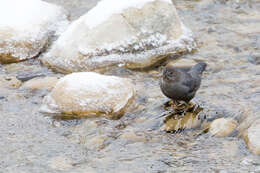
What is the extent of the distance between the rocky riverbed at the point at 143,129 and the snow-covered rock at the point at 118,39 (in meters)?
0.19

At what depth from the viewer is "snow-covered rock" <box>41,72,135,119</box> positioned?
5.46 metres

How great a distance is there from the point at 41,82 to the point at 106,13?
1.52 metres

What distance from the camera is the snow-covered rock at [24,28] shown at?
23.4ft

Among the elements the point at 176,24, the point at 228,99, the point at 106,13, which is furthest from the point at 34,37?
the point at 228,99

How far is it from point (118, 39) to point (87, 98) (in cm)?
174

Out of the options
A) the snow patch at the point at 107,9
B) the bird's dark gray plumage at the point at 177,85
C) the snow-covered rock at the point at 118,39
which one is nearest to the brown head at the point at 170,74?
the bird's dark gray plumage at the point at 177,85

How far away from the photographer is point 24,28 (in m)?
7.34

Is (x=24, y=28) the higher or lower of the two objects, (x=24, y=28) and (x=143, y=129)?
the higher

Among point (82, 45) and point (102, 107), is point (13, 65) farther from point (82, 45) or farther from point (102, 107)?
point (102, 107)

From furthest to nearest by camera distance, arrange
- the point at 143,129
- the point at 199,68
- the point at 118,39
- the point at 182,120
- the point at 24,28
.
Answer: the point at 24,28
the point at 118,39
the point at 199,68
the point at 182,120
the point at 143,129

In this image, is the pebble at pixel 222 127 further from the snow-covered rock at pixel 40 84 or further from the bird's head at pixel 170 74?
the snow-covered rock at pixel 40 84

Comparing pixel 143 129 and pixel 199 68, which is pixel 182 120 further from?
pixel 199 68

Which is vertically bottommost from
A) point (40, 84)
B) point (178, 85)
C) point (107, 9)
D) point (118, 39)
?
point (40, 84)

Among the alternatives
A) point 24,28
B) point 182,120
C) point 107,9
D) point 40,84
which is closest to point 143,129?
point 182,120
